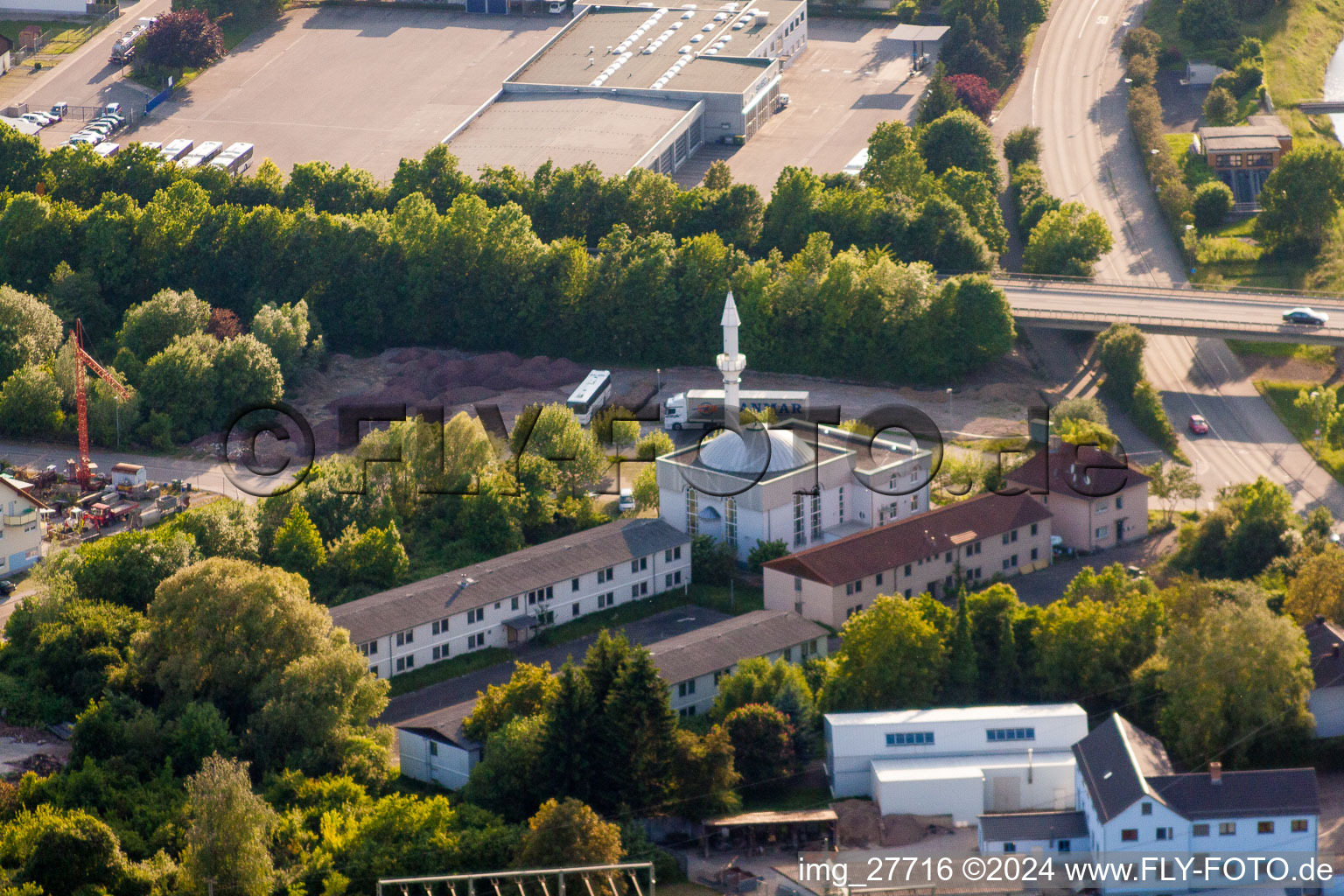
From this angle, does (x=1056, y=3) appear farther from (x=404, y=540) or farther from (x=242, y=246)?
(x=404, y=540)

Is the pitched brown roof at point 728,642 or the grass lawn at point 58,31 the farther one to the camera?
the grass lawn at point 58,31

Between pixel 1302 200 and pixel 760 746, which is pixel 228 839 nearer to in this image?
pixel 760 746

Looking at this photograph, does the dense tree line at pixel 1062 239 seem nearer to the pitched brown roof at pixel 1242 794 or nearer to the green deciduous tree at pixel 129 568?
the green deciduous tree at pixel 129 568

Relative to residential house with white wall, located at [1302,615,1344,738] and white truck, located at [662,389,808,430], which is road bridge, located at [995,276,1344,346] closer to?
white truck, located at [662,389,808,430]

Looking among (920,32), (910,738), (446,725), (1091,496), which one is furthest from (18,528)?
(920,32)

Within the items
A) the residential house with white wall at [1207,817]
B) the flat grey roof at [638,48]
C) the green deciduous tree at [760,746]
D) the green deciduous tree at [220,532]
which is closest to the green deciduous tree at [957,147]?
the flat grey roof at [638,48]

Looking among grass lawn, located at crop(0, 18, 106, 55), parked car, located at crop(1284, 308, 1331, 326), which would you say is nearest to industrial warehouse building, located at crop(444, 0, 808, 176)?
grass lawn, located at crop(0, 18, 106, 55)
